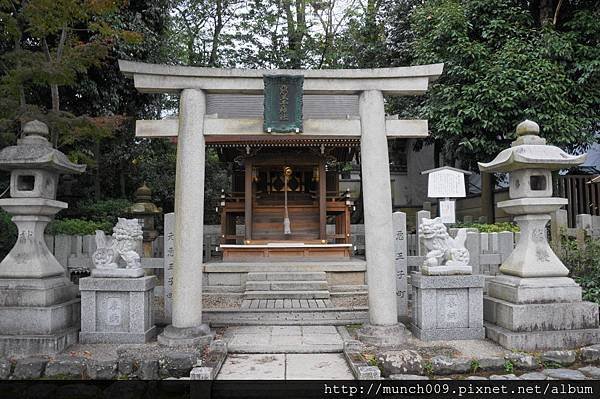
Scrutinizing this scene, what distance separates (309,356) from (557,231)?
26.1 ft

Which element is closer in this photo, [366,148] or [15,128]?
[366,148]

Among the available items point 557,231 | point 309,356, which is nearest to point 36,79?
point 309,356

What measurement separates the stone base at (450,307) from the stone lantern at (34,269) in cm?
548

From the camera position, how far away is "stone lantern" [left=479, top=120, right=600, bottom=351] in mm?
6691

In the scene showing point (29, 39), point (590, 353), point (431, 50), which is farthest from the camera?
point (431, 50)

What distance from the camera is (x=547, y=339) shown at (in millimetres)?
6621

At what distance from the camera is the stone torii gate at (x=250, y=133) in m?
6.98

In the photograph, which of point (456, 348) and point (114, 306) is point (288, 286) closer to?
point (114, 306)

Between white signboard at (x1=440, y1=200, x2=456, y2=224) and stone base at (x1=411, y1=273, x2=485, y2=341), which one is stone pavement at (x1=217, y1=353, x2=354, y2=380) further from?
white signboard at (x1=440, y1=200, x2=456, y2=224)

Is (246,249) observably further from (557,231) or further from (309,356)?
(557,231)

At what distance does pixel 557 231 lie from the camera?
1122 centimetres

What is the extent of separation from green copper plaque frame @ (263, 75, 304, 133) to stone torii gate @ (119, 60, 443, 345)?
13cm

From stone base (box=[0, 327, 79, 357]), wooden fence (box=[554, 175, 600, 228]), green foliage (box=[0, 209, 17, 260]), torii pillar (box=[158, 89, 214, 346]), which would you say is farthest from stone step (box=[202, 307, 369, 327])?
wooden fence (box=[554, 175, 600, 228])

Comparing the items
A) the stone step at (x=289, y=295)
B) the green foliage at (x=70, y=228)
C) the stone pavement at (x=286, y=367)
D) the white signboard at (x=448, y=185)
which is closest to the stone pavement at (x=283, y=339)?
the stone pavement at (x=286, y=367)
